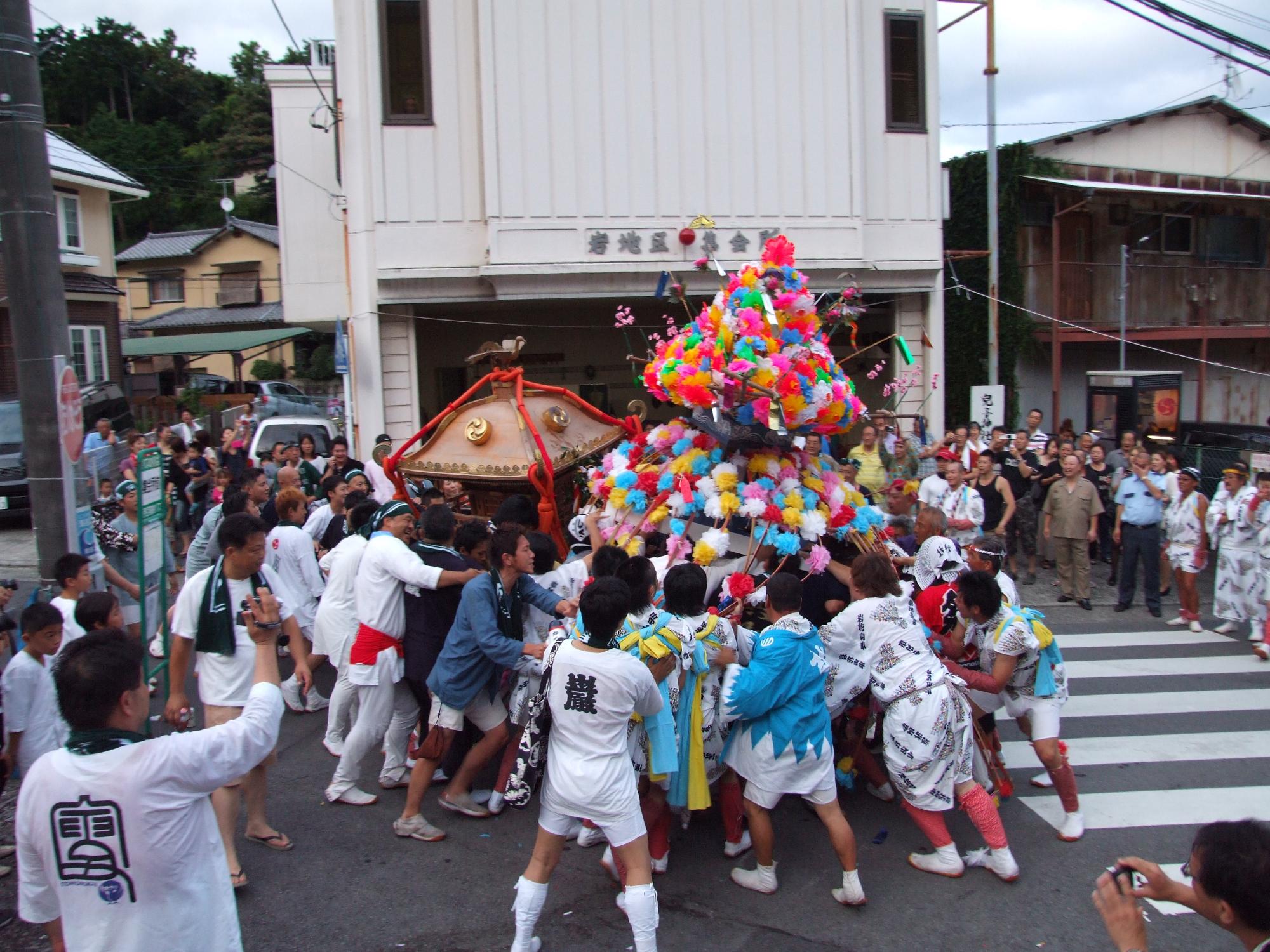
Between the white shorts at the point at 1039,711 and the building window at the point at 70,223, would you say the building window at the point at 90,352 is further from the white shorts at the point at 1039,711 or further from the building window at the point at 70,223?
Answer: the white shorts at the point at 1039,711

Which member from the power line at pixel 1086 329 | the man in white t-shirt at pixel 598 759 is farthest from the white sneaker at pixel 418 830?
the power line at pixel 1086 329

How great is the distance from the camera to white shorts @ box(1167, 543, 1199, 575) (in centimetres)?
949

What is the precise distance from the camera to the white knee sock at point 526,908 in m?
4.00

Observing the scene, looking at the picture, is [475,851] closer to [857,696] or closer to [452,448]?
[857,696]

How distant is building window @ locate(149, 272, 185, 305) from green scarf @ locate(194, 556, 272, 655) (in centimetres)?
3495

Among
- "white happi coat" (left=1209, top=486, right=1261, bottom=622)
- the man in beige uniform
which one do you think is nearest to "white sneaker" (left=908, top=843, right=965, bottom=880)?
"white happi coat" (left=1209, top=486, right=1261, bottom=622)

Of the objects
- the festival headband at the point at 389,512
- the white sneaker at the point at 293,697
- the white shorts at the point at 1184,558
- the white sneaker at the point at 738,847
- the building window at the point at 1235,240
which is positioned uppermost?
the building window at the point at 1235,240

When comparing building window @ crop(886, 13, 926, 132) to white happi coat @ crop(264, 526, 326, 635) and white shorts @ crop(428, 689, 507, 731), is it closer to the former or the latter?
white happi coat @ crop(264, 526, 326, 635)

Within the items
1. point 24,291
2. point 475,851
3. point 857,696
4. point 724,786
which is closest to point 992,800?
point 857,696

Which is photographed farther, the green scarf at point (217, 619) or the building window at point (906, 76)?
the building window at point (906, 76)

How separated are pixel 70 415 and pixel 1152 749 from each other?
7.48m

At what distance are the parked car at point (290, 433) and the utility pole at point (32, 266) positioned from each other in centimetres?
780

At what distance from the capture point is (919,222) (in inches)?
592

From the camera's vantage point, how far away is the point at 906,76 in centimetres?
1511
